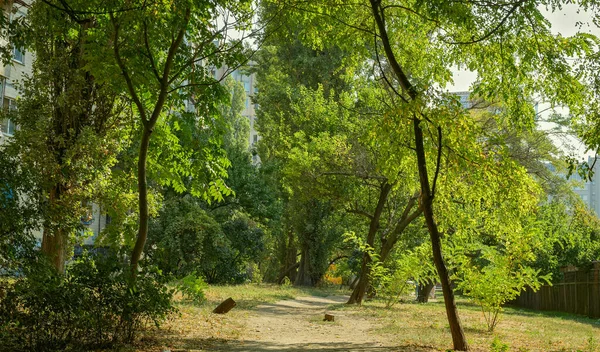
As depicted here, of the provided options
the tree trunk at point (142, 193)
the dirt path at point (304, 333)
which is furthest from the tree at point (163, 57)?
the dirt path at point (304, 333)

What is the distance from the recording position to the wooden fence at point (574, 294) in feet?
79.3

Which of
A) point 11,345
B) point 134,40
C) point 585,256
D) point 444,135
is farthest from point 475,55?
point 585,256

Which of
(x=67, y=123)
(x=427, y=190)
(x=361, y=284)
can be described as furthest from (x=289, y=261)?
(x=427, y=190)

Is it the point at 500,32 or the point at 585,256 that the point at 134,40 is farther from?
the point at 585,256

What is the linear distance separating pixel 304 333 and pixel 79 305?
618 centimetres

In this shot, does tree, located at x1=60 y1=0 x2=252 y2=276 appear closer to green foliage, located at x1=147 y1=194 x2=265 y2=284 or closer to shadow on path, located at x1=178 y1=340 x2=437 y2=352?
shadow on path, located at x1=178 y1=340 x2=437 y2=352

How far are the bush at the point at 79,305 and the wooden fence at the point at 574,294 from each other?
1909 cm

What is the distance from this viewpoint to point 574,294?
86.6 feet

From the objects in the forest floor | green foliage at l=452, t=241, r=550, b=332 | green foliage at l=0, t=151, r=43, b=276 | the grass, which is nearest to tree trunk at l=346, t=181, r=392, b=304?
the forest floor

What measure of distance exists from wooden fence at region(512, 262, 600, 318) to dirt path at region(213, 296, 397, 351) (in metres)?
10.1

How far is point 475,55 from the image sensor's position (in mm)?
12570

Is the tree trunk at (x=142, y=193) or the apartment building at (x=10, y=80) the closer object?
the tree trunk at (x=142, y=193)

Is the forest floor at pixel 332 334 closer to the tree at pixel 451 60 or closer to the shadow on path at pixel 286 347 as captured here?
the shadow on path at pixel 286 347

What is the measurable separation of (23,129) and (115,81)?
5.66 m
